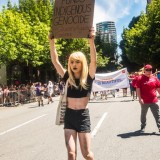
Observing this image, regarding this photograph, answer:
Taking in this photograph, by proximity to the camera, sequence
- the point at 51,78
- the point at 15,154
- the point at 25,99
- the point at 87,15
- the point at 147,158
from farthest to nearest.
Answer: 1. the point at 51,78
2. the point at 25,99
3. the point at 15,154
4. the point at 147,158
5. the point at 87,15

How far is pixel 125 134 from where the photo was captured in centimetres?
1006

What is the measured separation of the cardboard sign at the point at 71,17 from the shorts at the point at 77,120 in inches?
43.9

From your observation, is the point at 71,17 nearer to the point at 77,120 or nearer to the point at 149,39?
the point at 77,120

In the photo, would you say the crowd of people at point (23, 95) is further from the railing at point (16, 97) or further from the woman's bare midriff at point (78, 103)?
the woman's bare midriff at point (78, 103)

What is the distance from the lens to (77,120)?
470cm

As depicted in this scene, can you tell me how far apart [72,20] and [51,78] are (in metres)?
57.1

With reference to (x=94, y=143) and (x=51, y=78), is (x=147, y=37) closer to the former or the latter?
(x=51, y=78)

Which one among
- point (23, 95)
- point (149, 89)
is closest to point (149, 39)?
point (23, 95)

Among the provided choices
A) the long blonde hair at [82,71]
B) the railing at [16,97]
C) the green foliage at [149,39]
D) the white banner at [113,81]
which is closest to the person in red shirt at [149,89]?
the long blonde hair at [82,71]

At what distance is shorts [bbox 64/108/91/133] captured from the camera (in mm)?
4699

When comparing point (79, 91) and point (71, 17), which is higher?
point (71, 17)

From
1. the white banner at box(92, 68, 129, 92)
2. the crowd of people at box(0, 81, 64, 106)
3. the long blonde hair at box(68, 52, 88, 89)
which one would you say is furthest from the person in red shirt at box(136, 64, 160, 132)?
the crowd of people at box(0, 81, 64, 106)

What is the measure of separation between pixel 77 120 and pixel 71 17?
1.58 m

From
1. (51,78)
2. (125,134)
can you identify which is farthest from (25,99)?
(51,78)
